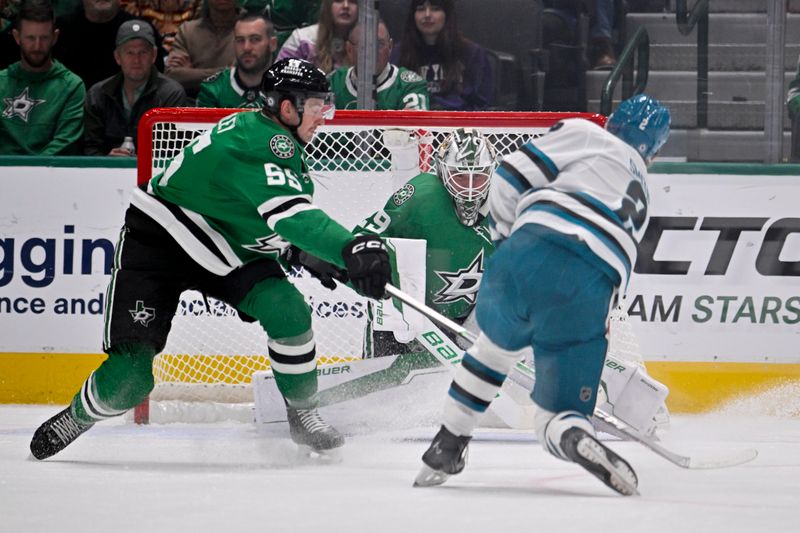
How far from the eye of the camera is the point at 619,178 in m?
3.04

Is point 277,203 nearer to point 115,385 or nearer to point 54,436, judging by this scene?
point 115,385

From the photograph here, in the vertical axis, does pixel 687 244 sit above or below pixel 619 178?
below

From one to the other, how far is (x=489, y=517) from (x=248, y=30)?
116 inches

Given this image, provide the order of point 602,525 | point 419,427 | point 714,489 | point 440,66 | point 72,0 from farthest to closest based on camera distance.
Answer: point 72,0 < point 440,66 < point 419,427 < point 714,489 < point 602,525

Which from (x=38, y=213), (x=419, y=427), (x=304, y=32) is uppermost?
(x=304, y=32)

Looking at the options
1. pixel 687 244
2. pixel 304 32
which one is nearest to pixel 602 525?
pixel 687 244

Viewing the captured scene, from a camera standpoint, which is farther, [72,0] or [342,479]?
[72,0]

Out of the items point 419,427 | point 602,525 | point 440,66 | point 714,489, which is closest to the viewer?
point 602,525

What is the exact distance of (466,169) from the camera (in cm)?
429

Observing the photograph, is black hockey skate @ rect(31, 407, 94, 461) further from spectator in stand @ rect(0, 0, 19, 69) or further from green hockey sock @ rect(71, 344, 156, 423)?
spectator in stand @ rect(0, 0, 19, 69)

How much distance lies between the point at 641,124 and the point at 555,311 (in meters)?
0.55

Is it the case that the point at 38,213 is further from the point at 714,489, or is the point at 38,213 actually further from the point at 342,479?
the point at 714,489

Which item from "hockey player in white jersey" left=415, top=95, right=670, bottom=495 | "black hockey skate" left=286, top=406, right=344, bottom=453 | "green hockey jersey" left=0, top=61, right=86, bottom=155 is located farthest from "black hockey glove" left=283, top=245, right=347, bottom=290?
"green hockey jersey" left=0, top=61, right=86, bottom=155

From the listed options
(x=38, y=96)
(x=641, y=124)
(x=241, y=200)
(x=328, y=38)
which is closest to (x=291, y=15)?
(x=328, y=38)
